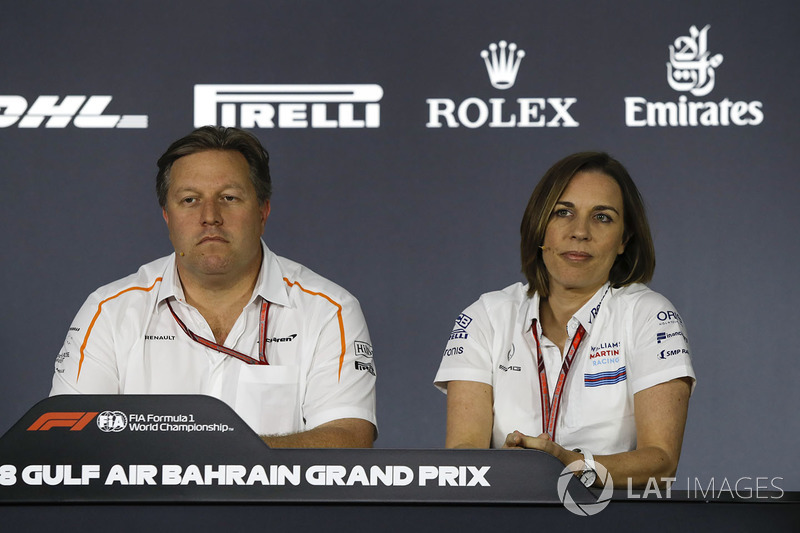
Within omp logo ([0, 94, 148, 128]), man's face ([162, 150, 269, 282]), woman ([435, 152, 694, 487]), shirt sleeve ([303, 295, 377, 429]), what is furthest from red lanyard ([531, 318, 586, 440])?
omp logo ([0, 94, 148, 128])

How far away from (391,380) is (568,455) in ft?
7.25

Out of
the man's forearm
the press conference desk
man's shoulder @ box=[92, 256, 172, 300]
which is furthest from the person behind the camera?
man's shoulder @ box=[92, 256, 172, 300]

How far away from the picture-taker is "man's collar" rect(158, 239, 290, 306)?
6.90 feet

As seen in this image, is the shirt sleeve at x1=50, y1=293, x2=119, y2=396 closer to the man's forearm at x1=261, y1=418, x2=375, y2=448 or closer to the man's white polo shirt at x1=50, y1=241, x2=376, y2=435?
the man's white polo shirt at x1=50, y1=241, x2=376, y2=435

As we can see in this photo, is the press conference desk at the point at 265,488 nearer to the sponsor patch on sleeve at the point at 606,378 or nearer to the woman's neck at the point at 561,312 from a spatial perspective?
the sponsor patch on sleeve at the point at 606,378

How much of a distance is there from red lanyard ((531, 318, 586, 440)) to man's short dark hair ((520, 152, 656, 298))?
0.54ft

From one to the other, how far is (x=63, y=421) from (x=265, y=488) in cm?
24

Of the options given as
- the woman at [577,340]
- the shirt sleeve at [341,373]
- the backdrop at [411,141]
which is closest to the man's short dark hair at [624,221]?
the woman at [577,340]

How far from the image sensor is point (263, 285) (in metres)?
2.12

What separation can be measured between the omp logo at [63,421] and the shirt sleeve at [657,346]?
3.65 feet

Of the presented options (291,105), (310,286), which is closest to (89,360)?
(310,286)

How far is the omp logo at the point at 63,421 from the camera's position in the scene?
3.52 feet

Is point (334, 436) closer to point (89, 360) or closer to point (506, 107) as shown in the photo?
point (89, 360)

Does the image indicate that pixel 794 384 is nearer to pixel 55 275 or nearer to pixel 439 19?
pixel 439 19
